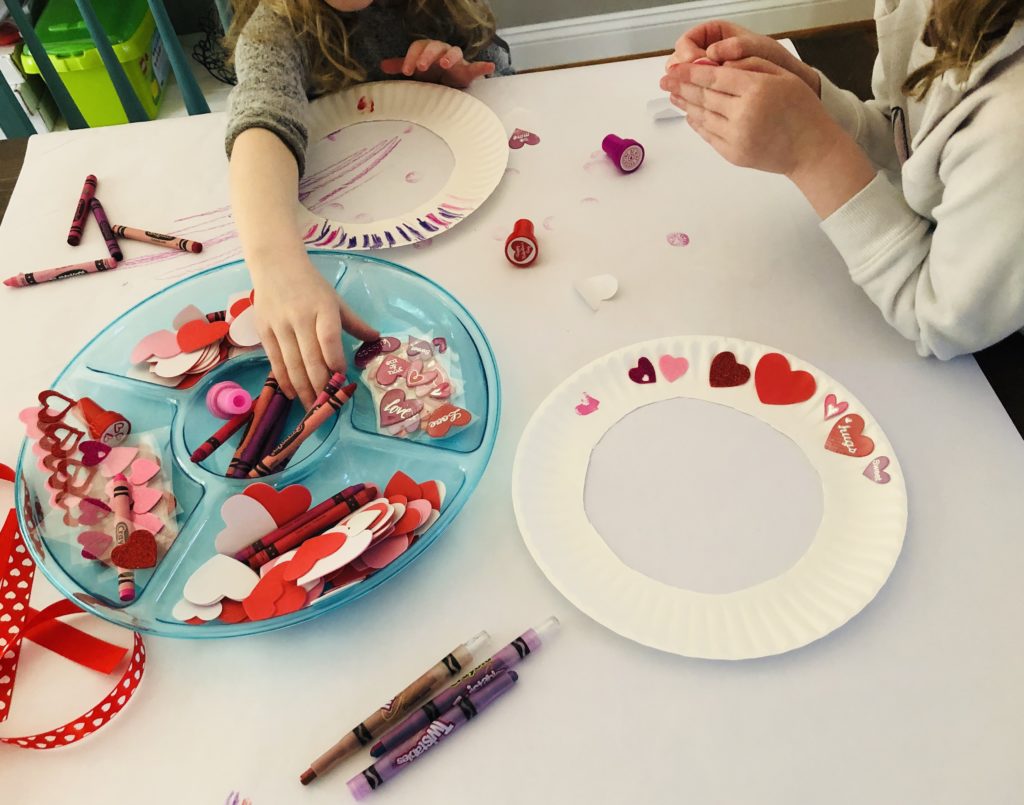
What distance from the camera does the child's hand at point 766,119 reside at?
66 cm

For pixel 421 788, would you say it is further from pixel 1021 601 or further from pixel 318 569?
pixel 1021 601

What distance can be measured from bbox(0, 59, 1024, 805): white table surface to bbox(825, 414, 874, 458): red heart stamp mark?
0.11ft

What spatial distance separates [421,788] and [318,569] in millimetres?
153

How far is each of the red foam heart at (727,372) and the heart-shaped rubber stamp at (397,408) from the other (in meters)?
0.24

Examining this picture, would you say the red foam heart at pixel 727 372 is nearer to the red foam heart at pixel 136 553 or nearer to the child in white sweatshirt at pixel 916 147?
the child in white sweatshirt at pixel 916 147

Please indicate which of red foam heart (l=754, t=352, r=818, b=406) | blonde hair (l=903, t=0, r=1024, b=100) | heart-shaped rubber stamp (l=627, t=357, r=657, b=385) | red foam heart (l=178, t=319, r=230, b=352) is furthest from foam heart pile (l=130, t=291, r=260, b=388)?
blonde hair (l=903, t=0, r=1024, b=100)

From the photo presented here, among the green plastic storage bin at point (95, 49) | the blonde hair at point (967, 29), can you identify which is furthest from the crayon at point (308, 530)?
the green plastic storage bin at point (95, 49)

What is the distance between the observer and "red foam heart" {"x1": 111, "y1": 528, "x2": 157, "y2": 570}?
0.55 m

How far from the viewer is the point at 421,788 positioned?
19.2 inches

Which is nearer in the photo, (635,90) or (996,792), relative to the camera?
(996,792)

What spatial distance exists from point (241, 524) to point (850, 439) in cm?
45

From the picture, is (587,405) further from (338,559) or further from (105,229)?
(105,229)

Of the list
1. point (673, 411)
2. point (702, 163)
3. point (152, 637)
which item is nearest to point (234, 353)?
point (152, 637)

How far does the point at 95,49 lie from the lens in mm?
1670
